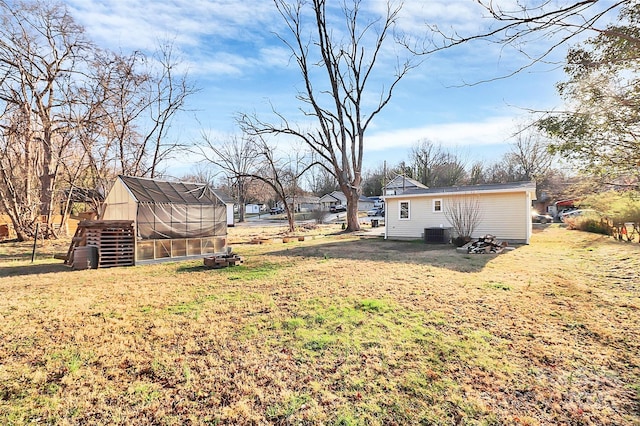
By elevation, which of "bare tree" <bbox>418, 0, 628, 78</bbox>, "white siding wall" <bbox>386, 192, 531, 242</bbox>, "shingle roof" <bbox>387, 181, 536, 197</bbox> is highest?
"bare tree" <bbox>418, 0, 628, 78</bbox>

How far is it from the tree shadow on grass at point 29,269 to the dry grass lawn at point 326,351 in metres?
2.26

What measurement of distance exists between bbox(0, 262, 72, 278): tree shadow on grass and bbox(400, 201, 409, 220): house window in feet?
48.8

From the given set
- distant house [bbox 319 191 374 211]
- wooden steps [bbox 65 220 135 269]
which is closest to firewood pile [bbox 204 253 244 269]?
wooden steps [bbox 65 220 135 269]

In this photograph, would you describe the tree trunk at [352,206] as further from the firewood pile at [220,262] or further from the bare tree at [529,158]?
the bare tree at [529,158]

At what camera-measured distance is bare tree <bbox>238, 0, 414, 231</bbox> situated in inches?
806

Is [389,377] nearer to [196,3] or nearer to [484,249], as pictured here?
[484,249]

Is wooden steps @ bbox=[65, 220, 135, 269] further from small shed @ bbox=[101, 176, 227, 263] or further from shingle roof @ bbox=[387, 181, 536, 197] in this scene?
shingle roof @ bbox=[387, 181, 536, 197]

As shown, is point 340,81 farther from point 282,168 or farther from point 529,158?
point 529,158

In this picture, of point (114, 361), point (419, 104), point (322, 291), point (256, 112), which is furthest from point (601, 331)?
point (256, 112)

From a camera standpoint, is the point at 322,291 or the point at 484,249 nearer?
the point at 322,291

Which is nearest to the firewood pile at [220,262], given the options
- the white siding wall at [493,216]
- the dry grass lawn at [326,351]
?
the dry grass lawn at [326,351]

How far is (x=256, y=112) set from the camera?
2083cm

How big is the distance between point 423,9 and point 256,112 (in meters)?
18.9

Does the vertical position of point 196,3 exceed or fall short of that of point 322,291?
it exceeds it
